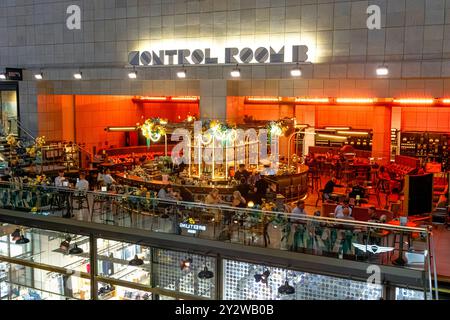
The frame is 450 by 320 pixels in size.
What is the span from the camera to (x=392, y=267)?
9.51 meters

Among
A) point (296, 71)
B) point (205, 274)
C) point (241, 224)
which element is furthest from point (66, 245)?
point (296, 71)

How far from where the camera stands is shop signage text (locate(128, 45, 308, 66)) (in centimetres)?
1577

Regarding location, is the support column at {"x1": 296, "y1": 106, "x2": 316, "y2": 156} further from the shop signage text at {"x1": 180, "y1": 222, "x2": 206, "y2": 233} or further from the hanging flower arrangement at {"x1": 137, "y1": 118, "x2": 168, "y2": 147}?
the shop signage text at {"x1": 180, "y1": 222, "x2": 206, "y2": 233}

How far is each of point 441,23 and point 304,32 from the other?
152 inches

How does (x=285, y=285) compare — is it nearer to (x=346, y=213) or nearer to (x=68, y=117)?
(x=346, y=213)

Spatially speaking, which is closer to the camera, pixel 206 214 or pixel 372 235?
pixel 372 235

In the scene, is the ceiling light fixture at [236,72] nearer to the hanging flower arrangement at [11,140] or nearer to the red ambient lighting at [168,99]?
the red ambient lighting at [168,99]

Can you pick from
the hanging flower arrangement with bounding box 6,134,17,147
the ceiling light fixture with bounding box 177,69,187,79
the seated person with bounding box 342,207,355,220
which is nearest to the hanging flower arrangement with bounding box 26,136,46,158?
the hanging flower arrangement with bounding box 6,134,17,147

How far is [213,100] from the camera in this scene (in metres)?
17.2

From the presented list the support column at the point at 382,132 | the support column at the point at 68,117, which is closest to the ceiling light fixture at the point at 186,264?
the support column at the point at 382,132

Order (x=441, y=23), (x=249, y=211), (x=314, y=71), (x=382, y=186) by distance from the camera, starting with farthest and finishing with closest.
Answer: (x=382, y=186) → (x=314, y=71) → (x=441, y=23) → (x=249, y=211)

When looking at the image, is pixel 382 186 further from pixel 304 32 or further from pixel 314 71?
pixel 304 32
